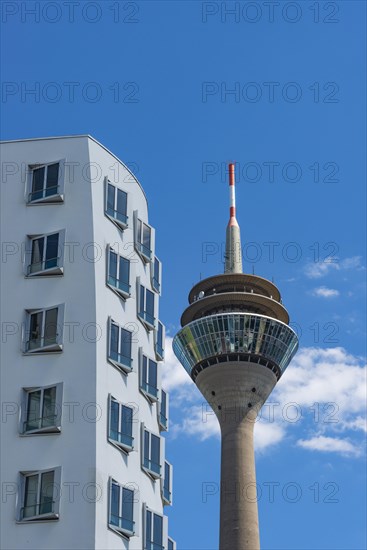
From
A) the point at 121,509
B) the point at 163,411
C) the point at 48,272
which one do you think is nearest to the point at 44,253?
the point at 48,272

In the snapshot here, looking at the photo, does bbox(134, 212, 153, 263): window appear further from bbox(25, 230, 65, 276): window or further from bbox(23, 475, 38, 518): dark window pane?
bbox(23, 475, 38, 518): dark window pane

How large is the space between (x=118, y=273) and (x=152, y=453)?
6655 millimetres

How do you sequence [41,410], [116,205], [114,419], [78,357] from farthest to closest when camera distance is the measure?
[116,205]
[78,357]
[114,419]
[41,410]

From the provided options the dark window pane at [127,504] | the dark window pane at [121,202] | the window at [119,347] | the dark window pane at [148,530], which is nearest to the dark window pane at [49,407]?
the window at [119,347]

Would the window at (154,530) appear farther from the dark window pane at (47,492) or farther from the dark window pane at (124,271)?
the dark window pane at (124,271)

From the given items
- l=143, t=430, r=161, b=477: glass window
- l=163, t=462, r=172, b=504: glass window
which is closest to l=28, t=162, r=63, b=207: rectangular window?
l=143, t=430, r=161, b=477: glass window

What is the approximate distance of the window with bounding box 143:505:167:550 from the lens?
3462 centimetres

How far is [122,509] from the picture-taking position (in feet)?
108

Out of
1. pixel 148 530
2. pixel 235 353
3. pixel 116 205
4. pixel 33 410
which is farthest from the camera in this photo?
pixel 235 353

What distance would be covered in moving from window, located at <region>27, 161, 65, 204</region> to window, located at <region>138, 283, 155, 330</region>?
480cm

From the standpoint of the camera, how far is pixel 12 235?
120ft

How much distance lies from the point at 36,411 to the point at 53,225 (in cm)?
711

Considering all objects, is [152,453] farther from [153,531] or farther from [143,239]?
[143,239]

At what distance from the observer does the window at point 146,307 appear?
126ft
